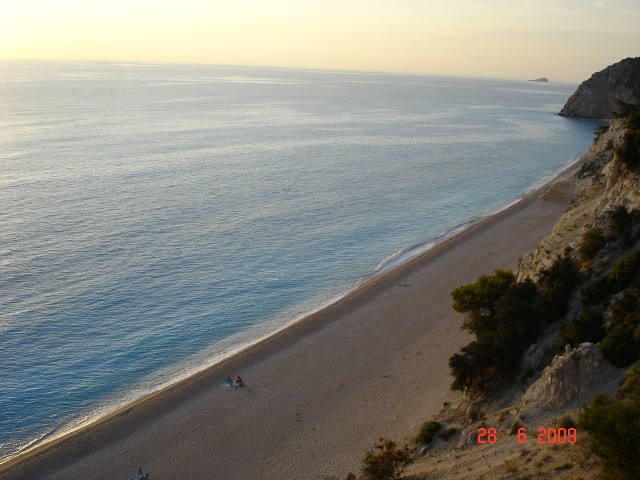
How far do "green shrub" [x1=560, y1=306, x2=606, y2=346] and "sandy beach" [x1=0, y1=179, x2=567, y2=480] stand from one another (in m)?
5.88

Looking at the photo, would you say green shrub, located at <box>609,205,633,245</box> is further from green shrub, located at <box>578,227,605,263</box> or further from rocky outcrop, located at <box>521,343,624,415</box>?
rocky outcrop, located at <box>521,343,624,415</box>

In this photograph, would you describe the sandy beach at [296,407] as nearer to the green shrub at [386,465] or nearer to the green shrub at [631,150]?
the green shrub at [386,465]

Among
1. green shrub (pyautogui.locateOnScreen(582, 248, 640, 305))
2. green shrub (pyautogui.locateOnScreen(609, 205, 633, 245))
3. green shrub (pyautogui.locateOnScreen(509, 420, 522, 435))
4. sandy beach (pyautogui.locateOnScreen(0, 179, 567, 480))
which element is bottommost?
sandy beach (pyautogui.locateOnScreen(0, 179, 567, 480))

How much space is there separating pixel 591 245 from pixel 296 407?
1384 cm

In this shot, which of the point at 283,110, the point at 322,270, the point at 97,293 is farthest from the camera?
the point at 283,110

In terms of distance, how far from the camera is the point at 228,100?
176500 millimetres

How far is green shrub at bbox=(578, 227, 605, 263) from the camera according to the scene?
2369 cm

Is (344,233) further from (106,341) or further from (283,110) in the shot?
(283,110)

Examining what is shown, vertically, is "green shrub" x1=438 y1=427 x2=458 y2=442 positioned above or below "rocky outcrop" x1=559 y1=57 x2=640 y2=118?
below

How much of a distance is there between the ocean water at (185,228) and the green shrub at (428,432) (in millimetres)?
13751

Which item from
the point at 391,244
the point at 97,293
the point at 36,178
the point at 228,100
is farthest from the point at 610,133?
the point at 228,100

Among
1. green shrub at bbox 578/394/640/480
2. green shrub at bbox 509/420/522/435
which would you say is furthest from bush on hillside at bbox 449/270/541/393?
green shrub at bbox 578/394/640/480

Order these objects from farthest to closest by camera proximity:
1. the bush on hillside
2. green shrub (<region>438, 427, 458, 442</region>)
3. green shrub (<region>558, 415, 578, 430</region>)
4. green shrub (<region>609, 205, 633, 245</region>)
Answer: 1. green shrub (<region>609, 205, 633, 245</region>)
2. the bush on hillside
3. green shrub (<region>438, 427, 458, 442</region>)
4. green shrub (<region>558, 415, 578, 430</region>)

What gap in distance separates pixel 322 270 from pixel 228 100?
142 m
